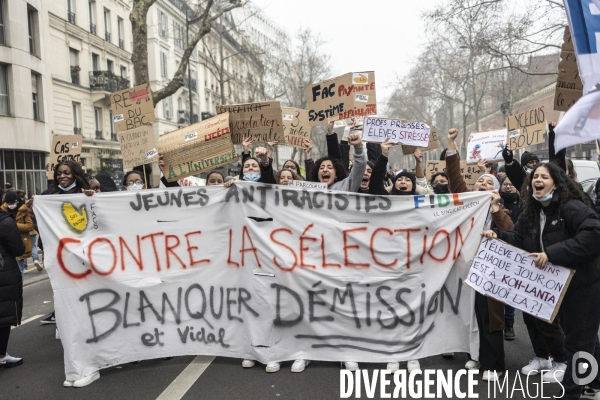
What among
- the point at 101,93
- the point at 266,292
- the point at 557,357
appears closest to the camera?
the point at 557,357

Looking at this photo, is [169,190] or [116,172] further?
[116,172]

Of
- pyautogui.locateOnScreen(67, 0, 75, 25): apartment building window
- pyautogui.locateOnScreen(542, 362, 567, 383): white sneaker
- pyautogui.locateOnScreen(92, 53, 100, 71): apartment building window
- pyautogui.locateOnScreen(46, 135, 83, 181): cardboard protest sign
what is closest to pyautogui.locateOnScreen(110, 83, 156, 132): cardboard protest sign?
pyautogui.locateOnScreen(46, 135, 83, 181): cardboard protest sign

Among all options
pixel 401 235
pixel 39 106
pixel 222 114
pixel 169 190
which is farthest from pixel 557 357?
pixel 39 106

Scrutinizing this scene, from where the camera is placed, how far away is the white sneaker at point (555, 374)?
162 inches

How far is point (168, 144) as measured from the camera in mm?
5570

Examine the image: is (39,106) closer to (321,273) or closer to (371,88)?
(371,88)

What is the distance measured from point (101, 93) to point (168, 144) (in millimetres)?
25480

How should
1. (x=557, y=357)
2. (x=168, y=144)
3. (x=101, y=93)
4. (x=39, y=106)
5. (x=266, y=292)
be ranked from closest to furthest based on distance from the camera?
1. (x=557, y=357)
2. (x=266, y=292)
3. (x=168, y=144)
4. (x=39, y=106)
5. (x=101, y=93)

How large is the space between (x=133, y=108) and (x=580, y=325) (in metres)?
5.76

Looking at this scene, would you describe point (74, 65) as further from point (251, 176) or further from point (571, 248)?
point (571, 248)

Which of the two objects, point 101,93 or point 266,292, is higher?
point 101,93

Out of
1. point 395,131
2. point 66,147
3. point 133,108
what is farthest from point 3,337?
point 395,131

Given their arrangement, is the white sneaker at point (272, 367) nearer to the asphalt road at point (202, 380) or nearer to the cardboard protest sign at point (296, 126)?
the asphalt road at point (202, 380)

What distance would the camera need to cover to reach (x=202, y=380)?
14.1ft
